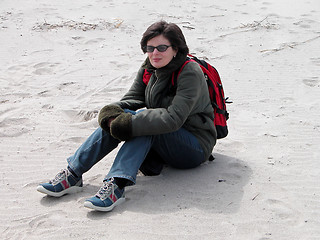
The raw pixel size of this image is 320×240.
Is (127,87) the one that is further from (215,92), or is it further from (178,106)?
(178,106)

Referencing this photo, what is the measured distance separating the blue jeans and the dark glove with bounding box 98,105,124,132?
0.29ft

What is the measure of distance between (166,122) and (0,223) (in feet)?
4.93

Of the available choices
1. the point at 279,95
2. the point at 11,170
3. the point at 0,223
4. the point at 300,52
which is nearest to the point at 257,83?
the point at 279,95

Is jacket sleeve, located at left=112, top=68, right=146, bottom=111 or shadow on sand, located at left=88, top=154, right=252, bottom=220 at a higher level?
jacket sleeve, located at left=112, top=68, right=146, bottom=111

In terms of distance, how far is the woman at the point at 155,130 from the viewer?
3725 mm

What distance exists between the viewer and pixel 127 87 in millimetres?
6918

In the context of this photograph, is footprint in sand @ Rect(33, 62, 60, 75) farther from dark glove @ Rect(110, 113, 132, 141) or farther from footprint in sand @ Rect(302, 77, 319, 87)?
dark glove @ Rect(110, 113, 132, 141)

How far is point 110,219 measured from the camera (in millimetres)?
3537

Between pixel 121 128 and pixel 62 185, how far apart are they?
728mm

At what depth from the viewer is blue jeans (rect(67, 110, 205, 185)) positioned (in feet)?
12.2

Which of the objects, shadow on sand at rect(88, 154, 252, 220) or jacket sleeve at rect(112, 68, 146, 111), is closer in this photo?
shadow on sand at rect(88, 154, 252, 220)

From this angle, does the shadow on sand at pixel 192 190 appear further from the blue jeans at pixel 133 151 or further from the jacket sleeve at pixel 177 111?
the jacket sleeve at pixel 177 111

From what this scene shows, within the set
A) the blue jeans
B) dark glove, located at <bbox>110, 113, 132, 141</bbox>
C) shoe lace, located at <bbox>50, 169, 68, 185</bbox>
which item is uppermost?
dark glove, located at <bbox>110, 113, 132, 141</bbox>

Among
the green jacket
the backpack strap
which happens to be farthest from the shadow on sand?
the backpack strap
